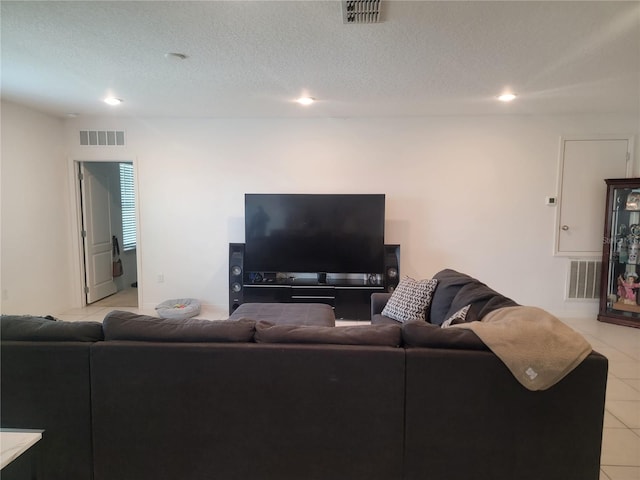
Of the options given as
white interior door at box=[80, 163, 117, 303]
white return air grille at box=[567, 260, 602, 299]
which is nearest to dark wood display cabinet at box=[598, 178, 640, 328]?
white return air grille at box=[567, 260, 602, 299]

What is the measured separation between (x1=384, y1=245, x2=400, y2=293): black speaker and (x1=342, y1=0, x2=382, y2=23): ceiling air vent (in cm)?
280

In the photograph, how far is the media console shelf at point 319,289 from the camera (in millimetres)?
4469

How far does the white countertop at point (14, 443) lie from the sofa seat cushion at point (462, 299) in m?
2.10

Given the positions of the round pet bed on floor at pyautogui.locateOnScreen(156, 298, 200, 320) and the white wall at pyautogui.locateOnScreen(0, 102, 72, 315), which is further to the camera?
the round pet bed on floor at pyautogui.locateOnScreen(156, 298, 200, 320)

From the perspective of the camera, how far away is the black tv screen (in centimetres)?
447

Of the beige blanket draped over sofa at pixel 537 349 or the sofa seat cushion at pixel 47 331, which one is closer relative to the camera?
the beige blanket draped over sofa at pixel 537 349

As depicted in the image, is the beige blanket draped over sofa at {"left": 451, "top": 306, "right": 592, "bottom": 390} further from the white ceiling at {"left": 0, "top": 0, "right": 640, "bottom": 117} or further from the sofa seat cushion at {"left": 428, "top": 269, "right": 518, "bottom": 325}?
the white ceiling at {"left": 0, "top": 0, "right": 640, "bottom": 117}

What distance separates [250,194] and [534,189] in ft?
11.7

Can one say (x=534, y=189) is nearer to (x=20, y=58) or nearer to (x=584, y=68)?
(x=584, y=68)

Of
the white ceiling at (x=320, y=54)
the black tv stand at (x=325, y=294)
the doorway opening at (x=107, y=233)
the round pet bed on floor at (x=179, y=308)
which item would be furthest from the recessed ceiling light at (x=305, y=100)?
the round pet bed on floor at (x=179, y=308)

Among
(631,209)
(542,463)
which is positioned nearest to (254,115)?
(542,463)

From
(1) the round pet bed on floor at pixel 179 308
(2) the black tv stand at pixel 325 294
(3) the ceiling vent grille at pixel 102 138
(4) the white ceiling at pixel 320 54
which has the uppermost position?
(4) the white ceiling at pixel 320 54

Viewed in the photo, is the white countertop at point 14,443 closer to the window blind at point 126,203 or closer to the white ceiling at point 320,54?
the white ceiling at point 320,54

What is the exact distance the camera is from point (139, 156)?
4.82 m
